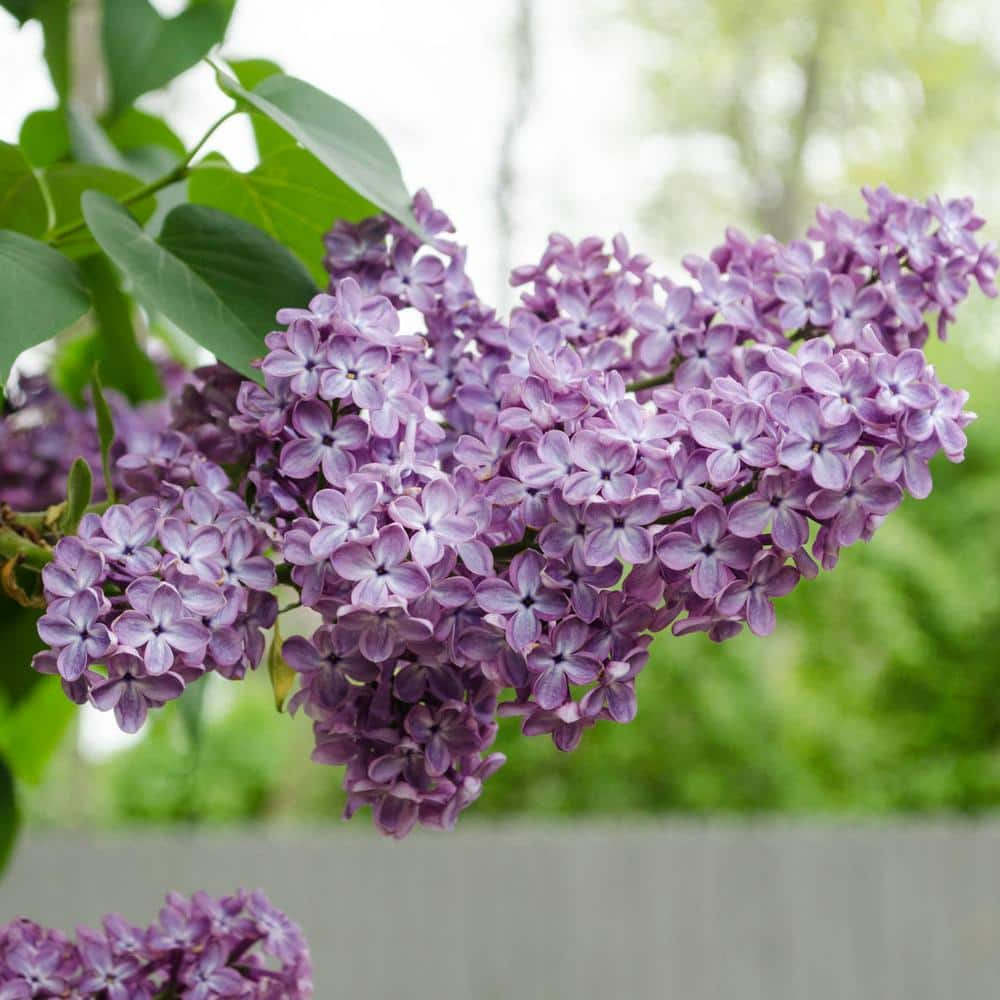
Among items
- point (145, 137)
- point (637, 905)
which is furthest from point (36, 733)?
point (637, 905)

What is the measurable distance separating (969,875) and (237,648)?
158 inches

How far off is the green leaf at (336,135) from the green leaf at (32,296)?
89mm

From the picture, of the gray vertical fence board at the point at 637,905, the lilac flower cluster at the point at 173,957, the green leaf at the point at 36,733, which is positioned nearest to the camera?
the lilac flower cluster at the point at 173,957

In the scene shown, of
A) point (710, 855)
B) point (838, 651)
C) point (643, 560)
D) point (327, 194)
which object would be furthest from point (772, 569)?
point (838, 651)

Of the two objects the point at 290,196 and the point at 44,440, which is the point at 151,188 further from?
the point at 44,440

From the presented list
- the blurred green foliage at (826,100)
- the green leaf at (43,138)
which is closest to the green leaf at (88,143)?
the green leaf at (43,138)

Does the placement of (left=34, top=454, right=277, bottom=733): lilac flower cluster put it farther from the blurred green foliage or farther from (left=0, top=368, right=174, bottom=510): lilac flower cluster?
the blurred green foliage

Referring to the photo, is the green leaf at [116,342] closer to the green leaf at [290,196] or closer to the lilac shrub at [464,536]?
the green leaf at [290,196]

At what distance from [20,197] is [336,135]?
0.16 metres

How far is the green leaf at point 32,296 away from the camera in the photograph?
1.53ft

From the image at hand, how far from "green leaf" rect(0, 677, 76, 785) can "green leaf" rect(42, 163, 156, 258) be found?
39cm

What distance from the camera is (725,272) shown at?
58 centimetres

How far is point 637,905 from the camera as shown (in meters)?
4.12

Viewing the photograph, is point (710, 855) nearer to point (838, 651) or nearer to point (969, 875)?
point (969, 875)
